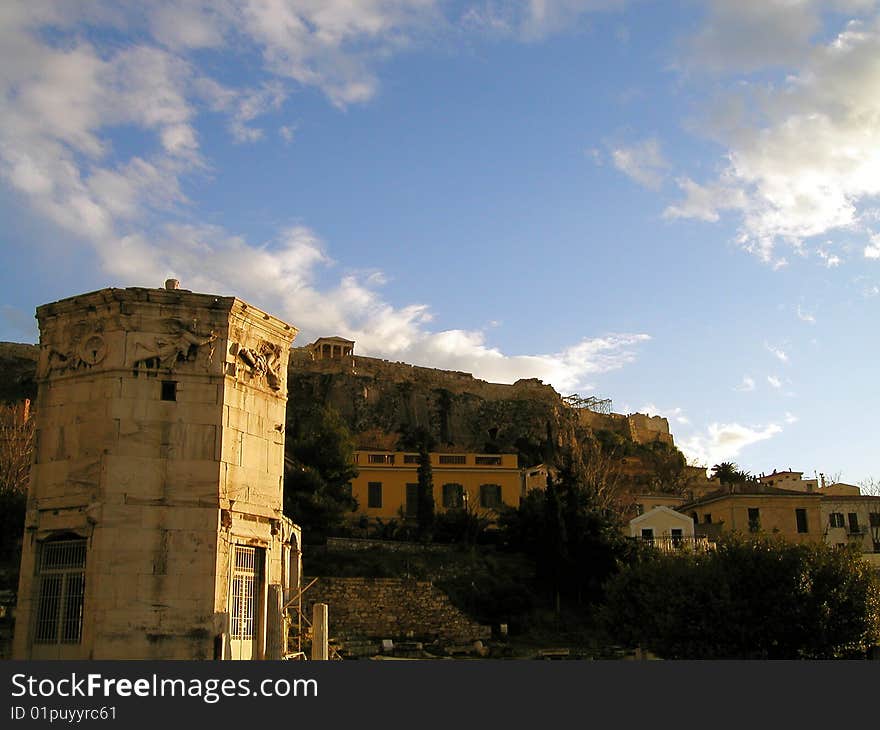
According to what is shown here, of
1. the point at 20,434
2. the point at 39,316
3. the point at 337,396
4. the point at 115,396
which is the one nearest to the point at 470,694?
the point at 115,396

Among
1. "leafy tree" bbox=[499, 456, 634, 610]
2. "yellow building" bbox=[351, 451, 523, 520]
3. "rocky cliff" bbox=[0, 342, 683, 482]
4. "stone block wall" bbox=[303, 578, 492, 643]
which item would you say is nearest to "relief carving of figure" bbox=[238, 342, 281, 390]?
"stone block wall" bbox=[303, 578, 492, 643]

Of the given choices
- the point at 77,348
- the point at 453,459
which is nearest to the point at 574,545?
the point at 453,459

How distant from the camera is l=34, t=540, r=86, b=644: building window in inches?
640

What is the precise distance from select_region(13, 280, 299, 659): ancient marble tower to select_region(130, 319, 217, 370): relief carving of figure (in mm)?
24

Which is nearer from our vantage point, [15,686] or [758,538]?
[15,686]

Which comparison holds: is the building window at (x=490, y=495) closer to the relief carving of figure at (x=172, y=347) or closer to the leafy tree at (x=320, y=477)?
the leafy tree at (x=320, y=477)

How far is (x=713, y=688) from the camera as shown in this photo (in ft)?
45.1

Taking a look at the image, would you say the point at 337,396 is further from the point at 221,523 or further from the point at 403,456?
the point at 221,523

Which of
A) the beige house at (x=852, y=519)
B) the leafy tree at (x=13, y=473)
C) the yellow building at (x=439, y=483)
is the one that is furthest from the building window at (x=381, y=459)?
the beige house at (x=852, y=519)

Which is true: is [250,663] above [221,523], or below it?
below

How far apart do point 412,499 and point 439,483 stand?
2301mm

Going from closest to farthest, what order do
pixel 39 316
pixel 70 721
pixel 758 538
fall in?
pixel 70 721, pixel 39 316, pixel 758 538

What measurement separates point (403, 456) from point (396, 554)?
12.7m

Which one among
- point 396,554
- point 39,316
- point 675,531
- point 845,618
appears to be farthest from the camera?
point 675,531
